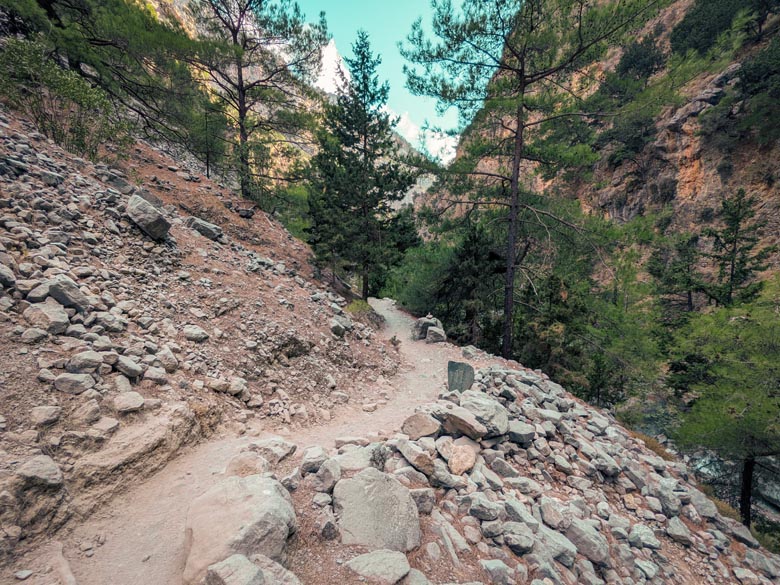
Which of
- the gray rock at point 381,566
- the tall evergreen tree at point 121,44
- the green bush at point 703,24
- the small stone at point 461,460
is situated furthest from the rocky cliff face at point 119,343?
the green bush at point 703,24

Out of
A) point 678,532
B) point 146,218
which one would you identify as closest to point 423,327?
point 678,532

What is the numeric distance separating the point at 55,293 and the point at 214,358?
6.64 ft

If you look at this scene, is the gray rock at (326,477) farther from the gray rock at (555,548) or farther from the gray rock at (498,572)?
the gray rock at (555,548)

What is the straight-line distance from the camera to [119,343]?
154 inches

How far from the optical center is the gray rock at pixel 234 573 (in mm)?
1794

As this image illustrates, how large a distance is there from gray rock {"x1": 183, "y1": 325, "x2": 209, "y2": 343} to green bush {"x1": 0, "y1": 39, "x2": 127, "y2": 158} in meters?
6.66

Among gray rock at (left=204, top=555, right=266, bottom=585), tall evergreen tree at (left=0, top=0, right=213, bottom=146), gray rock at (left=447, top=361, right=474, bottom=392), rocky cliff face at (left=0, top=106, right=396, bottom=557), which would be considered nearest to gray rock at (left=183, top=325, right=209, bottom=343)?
rocky cliff face at (left=0, top=106, right=396, bottom=557)

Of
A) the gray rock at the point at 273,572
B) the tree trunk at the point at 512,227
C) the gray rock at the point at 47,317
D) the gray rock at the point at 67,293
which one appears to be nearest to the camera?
the gray rock at the point at 273,572

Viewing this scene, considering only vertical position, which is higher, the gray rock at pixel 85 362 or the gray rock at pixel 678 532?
the gray rock at pixel 85 362

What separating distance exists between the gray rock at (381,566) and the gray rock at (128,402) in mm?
2724

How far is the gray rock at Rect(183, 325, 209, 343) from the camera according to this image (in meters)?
5.01

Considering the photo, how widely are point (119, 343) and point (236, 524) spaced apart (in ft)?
10.00

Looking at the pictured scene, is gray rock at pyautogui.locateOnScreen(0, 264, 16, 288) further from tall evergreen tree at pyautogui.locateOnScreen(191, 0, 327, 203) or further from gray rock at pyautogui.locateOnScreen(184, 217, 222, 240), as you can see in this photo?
tall evergreen tree at pyautogui.locateOnScreen(191, 0, 327, 203)

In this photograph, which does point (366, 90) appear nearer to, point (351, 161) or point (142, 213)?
point (351, 161)
